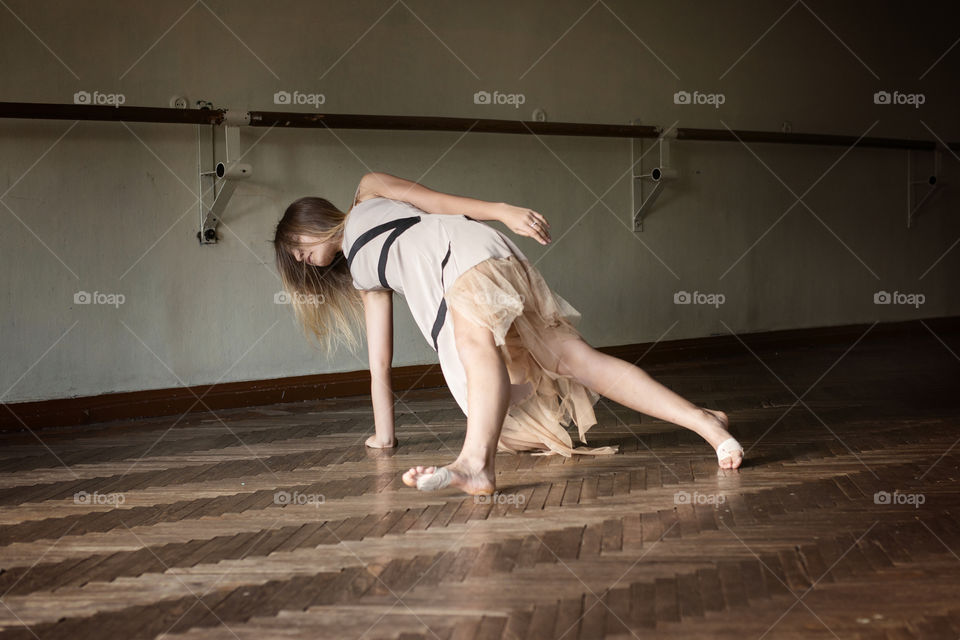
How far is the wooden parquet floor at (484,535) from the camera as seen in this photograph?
4.53 feet

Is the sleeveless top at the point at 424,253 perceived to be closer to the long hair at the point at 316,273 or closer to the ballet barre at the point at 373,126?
the long hair at the point at 316,273

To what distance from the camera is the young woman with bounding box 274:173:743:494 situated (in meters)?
2.16

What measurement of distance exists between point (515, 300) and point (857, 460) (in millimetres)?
984

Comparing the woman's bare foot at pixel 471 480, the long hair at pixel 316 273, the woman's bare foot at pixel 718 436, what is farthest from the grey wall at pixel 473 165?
the woman's bare foot at pixel 718 436

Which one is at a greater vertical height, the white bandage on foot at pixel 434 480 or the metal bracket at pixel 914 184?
the metal bracket at pixel 914 184

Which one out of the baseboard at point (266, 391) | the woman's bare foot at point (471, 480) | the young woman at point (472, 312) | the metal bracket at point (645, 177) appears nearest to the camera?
the woman's bare foot at point (471, 480)

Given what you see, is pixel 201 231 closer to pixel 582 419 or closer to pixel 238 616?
pixel 582 419

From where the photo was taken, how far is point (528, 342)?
2.41 meters

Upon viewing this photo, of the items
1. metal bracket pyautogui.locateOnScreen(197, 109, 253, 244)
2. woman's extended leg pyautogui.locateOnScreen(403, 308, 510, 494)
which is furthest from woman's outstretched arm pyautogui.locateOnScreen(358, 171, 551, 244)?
metal bracket pyautogui.locateOnScreen(197, 109, 253, 244)

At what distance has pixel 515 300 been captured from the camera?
7.16 ft

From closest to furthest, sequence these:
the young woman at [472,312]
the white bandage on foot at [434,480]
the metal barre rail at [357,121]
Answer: the white bandage on foot at [434,480] < the young woman at [472,312] < the metal barre rail at [357,121]

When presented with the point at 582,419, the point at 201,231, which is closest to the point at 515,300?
the point at 582,419

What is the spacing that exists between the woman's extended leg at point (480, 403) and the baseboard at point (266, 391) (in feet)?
5.16

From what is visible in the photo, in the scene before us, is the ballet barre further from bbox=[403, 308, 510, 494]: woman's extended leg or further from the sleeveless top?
bbox=[403, 308, 510, 494]: woman's extended leg
